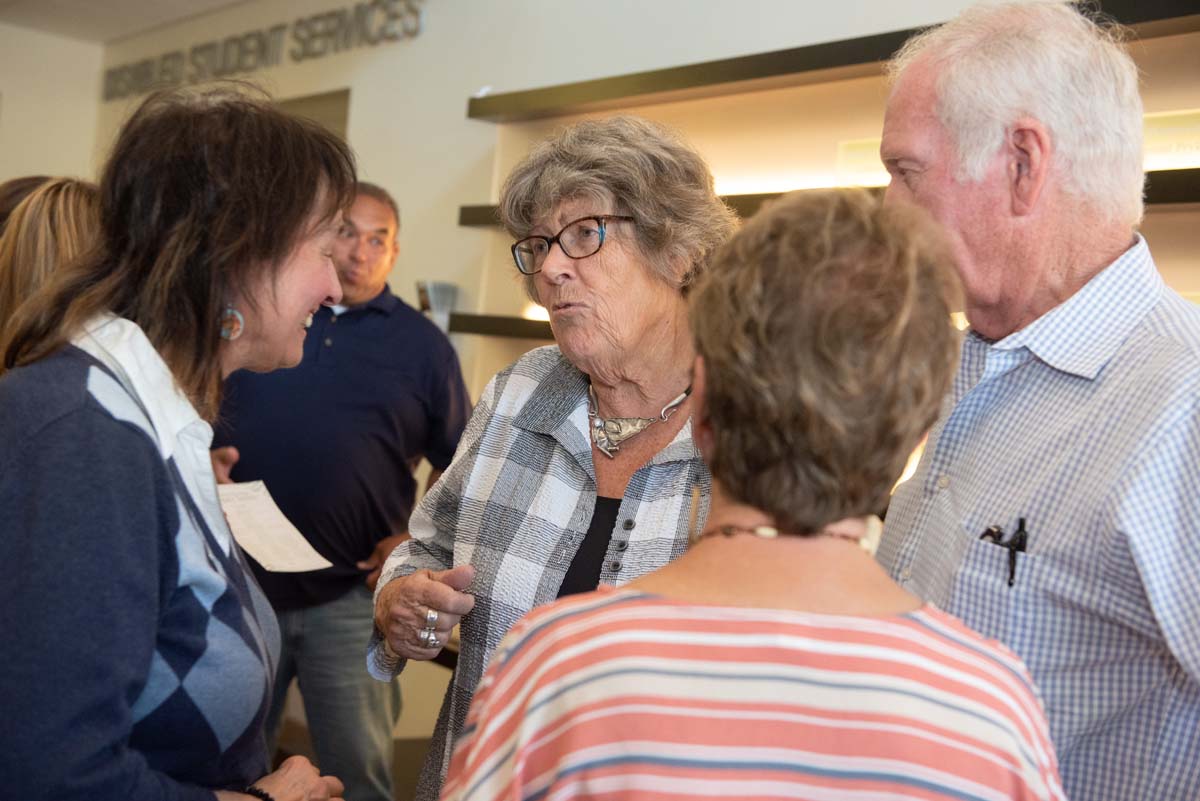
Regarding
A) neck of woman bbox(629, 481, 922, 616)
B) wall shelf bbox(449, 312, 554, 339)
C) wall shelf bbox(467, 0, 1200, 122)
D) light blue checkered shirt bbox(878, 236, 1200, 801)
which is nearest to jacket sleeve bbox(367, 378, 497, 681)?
light blue checkered shirt bbox(878, 236, 1200, 801)

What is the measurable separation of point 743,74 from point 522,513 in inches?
78.8

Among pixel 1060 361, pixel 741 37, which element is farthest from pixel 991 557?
pixel 741 37

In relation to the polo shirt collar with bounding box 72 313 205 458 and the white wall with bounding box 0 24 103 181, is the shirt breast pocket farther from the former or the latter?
the white wall with bounding box 0 24 103 181

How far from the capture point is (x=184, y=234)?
1.43 m

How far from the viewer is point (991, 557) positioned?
1377mm

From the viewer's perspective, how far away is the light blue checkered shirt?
125cm

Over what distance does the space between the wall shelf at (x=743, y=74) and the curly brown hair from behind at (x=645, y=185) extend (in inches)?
46.8

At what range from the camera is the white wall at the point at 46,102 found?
7426 millimetres

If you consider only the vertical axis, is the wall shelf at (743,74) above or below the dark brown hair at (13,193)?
above

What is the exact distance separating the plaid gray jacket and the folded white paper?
43cm

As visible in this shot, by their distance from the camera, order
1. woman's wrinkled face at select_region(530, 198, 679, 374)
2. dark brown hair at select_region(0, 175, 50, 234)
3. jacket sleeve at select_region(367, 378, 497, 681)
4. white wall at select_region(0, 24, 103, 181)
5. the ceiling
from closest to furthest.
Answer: woman's wrinkled face at select_region(530, 198, 679, 374)
jacket sleeve at select_region(367, 378, 497, 681)
dark brown hair at select_region(0, 175, 50, 234)
the ceiling
white wall at select_region(0, 24, 103, 181)

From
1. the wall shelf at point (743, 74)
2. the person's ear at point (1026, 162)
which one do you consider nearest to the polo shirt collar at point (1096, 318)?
the person's ear at point (1026, 162)

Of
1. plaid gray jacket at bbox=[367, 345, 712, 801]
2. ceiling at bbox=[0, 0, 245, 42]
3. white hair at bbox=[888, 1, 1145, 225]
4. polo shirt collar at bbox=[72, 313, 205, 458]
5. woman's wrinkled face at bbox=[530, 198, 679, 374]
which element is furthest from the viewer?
ceiling at bbox=[0, 0, 245, 42]

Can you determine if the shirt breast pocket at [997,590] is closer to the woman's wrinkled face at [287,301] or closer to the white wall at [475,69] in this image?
the woman's wrinkled face at [287,301]
